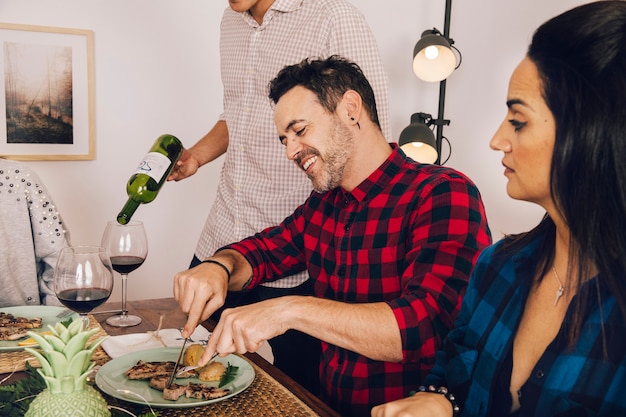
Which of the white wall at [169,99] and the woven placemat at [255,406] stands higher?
the white wall at [169,99]

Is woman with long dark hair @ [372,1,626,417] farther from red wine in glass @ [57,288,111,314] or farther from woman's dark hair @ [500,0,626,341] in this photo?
red wine in glass @ [57,288,111,314]

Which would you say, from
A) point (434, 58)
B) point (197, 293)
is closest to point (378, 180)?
point (197, 293)

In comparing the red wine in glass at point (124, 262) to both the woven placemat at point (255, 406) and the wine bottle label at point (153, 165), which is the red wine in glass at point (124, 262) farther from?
the woven placemat at point (255, 406)

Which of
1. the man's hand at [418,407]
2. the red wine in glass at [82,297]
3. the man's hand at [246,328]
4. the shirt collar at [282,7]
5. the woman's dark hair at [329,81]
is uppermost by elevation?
the shirt collar at [282,7]

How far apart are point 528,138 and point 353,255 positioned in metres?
0.65

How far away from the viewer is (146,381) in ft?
3.93

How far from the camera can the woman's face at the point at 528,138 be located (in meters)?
0.99

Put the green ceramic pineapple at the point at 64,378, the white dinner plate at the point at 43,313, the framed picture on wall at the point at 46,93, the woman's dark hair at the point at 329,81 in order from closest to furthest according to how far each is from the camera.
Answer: the green ceramic pineapple at the point at 64,378
the white dinner plate at the point at 43,313
the woman's dark hair at the point at 329,81
the framed picture on wall at the point at 46,93

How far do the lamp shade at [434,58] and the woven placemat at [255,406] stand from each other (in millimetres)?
2245

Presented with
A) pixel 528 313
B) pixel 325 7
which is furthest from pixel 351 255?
pixel 325 7

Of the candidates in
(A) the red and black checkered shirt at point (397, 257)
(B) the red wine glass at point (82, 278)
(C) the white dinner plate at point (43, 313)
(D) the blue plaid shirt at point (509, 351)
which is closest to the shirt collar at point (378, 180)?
(A) the red and black checkered shirt at point (397, 257)

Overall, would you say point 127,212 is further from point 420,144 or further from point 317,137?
point 420,144

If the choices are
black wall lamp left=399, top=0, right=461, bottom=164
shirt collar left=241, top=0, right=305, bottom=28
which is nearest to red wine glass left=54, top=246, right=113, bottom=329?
shirt collar left=241, top=0, right=305, bottom=28

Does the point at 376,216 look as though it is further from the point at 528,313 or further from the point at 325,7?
the point at 325,7
